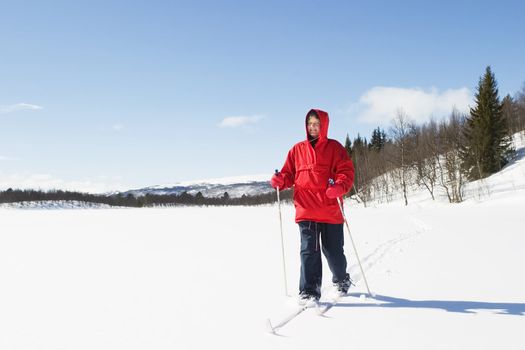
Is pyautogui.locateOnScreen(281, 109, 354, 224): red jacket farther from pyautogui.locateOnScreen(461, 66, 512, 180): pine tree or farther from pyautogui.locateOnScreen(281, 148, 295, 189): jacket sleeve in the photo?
pyautogui.locateOnScreen(461, 66, 512, 180): pine tree

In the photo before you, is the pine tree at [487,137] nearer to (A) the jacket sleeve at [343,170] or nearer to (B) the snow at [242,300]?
(B) the snow at [242,300]

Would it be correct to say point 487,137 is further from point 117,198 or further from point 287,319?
point 117,198

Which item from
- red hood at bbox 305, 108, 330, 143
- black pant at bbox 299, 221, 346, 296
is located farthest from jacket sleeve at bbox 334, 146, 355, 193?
black pant at bbox 299, 221, 346, 296

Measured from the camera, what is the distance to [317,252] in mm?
3918

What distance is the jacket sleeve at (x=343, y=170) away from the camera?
3.89 metres

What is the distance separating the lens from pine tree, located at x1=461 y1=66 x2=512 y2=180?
117ft

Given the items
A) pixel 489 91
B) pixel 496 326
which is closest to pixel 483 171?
pixel 489 91

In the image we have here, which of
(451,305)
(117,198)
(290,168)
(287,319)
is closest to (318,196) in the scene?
(290,168)

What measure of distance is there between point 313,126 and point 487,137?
38.1 m

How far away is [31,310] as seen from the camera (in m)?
3.49

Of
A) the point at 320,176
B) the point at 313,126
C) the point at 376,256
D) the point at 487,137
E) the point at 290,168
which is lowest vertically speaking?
the point at 376,256

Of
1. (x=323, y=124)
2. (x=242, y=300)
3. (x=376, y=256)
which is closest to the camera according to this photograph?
(x=242, y=300)

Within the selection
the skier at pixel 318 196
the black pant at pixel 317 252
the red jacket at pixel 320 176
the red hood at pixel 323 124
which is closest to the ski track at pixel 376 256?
the black pant at pixel 317 252

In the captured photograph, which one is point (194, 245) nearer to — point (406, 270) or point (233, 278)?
point (233, 278)
